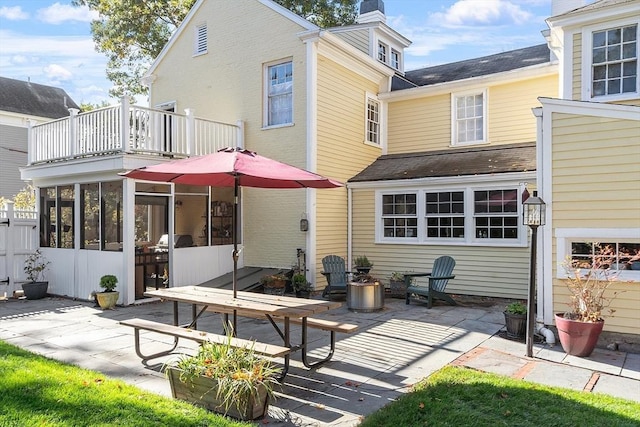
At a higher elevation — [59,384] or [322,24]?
[322,24]

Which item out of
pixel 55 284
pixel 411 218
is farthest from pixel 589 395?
pixel 55 284

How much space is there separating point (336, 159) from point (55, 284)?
7.39 metres

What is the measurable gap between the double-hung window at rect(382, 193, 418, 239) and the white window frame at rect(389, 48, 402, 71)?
6.02 metres

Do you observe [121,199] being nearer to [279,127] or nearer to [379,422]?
[279,127]

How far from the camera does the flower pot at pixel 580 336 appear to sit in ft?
19.0

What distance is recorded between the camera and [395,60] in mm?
15766

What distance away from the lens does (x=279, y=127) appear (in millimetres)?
11336

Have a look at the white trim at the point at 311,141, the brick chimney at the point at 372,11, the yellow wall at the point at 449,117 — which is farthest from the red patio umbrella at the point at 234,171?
the brick chimney at the point at 372,11

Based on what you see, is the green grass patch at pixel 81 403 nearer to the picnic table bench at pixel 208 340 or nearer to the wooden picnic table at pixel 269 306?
the picnic table bench at pixel 208 340

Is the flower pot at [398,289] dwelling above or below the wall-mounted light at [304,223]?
below

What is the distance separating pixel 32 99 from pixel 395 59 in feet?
56.9

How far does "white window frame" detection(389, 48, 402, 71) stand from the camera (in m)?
15.5

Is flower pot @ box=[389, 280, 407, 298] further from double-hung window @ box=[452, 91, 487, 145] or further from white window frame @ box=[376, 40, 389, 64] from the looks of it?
white window frame @ box=[376, 40, 389, 64]

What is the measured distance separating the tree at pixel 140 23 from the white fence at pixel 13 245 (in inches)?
396
